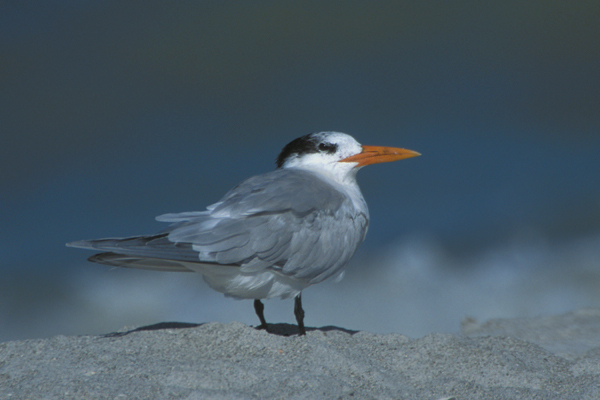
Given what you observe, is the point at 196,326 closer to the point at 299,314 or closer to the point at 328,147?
the point at 299,314

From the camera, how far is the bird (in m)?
3.81

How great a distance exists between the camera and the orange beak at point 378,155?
16.6 ft

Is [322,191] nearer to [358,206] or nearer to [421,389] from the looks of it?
[358,206]

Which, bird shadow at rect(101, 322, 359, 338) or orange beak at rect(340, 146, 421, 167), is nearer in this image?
bird shadow at rect(101, 322, 359, 338)

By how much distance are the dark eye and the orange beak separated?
0.41 ft

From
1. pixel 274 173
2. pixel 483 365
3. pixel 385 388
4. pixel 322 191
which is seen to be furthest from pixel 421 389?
pixel 274 173

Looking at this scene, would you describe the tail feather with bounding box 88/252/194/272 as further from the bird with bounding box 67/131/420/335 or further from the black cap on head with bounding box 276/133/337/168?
the black cap on head with bounding box 276/133/337/168

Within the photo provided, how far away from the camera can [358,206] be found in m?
4.81

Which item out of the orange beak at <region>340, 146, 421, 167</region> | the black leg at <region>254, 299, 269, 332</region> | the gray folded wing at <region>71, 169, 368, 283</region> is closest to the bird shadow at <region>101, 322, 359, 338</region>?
the black leg at <region>254, 299, 269, 332</region>

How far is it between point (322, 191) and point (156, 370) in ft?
5.76

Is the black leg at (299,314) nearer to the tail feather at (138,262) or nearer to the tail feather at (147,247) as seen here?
the tail feather at (138,262)

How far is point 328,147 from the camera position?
5.05m

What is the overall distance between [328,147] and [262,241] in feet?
4.42

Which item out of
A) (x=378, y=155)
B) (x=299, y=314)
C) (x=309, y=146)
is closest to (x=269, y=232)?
(x=299, y=314)
